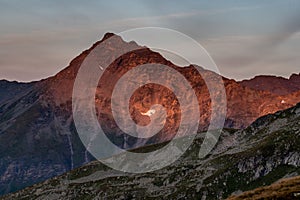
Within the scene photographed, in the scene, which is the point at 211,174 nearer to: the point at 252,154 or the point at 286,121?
the point at 252,154

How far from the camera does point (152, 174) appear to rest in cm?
17562

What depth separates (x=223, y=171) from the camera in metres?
136

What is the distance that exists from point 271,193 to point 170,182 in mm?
120296

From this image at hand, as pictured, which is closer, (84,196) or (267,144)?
(267,144)

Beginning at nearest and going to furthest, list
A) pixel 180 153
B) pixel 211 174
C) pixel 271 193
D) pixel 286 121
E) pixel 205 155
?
pixel 271 193 < pixel 211 174 < pixel 286 121 < pixel 205 155 < pixel 180 153

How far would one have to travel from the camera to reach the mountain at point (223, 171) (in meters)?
126

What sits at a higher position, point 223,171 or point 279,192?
point 279,192

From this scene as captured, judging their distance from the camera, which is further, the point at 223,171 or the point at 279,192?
the point at 223,171

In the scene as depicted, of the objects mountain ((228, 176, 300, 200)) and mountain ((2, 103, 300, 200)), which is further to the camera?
mountain ((2, 103, 300, 200))

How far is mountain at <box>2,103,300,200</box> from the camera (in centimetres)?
12619

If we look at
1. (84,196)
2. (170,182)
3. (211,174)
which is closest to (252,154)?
(211,174)

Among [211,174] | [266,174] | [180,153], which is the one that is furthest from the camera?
[180,153]

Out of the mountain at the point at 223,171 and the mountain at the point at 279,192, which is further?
the mountain at the point at 223,171

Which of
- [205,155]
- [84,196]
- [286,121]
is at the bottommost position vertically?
[84,196]
